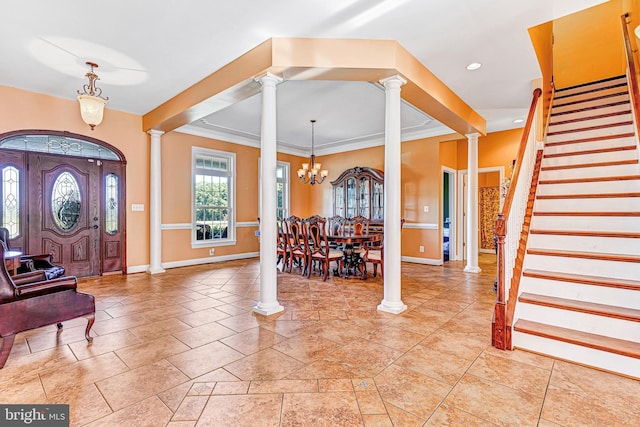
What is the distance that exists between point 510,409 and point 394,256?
1.79 meters

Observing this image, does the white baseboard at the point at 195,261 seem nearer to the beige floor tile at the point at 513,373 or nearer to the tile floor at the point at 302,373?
the tile floor at the point at 302,373

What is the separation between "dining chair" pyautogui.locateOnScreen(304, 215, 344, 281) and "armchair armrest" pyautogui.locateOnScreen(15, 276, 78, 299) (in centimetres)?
300

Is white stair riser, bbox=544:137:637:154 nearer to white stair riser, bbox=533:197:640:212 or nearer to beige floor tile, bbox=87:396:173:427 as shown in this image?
white stair riser, bbox=533:197:640:212

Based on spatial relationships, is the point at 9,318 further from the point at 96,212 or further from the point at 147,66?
the point at 96,212

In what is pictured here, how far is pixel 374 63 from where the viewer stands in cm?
311

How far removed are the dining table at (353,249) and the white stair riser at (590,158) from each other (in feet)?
8.56

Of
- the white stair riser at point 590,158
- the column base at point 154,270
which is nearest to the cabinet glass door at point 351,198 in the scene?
the white stair riser at point 590,158

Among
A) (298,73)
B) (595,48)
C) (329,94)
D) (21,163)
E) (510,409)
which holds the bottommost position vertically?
(510,409)

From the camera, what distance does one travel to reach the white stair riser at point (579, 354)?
201 cm

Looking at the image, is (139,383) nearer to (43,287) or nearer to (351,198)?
(43,287)

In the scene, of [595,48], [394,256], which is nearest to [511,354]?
[394,256]

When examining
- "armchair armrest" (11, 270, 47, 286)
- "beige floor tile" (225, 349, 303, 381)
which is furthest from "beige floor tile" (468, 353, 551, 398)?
A: "armchair armrest" (11, 270, 47, 286)

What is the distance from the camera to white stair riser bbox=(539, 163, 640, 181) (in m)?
3.18

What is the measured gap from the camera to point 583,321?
2318 millimetres
